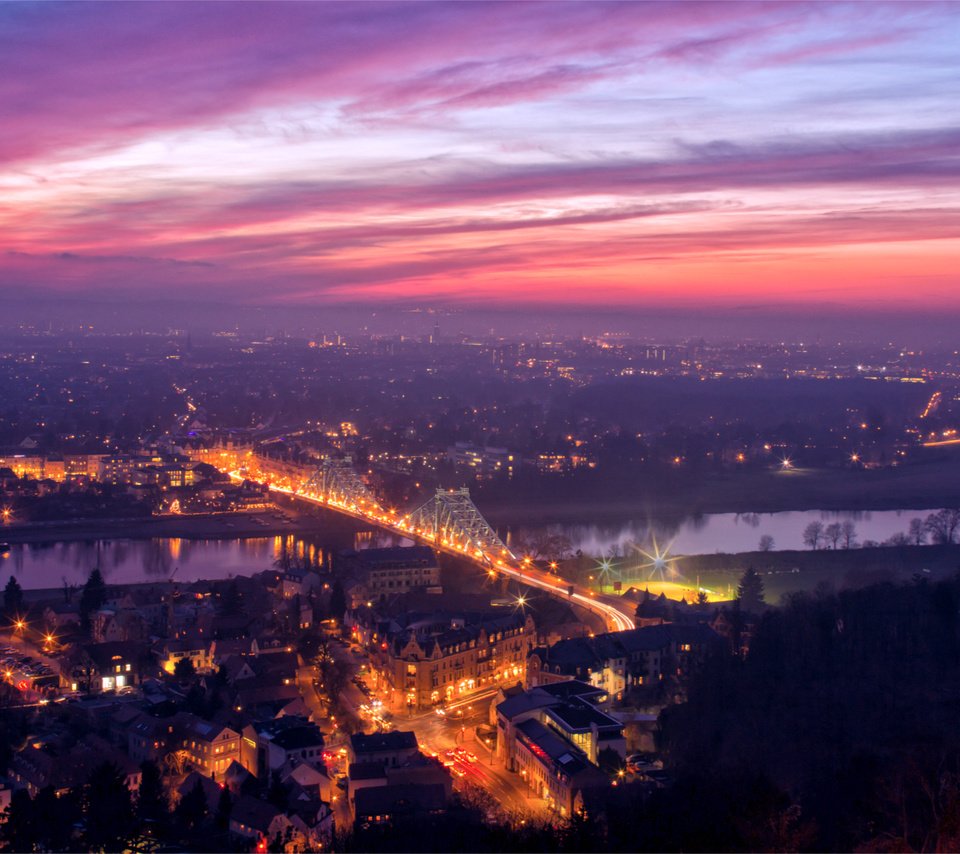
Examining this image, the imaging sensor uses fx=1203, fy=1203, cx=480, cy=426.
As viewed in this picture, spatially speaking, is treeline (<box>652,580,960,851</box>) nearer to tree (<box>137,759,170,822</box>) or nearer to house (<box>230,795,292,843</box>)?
house (<box>230,795,292,843</box>)

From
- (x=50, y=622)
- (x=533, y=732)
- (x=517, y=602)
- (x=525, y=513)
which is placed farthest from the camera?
(x=525, y=513)

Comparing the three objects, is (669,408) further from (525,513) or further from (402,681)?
(402,681)

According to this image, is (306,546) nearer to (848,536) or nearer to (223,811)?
(848,536)

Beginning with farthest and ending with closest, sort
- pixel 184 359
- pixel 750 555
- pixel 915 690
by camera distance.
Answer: pixel 184 359 → pixel 750 555 → pixel 915 690

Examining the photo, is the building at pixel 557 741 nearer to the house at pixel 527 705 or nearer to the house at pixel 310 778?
the house at pixel 527 705

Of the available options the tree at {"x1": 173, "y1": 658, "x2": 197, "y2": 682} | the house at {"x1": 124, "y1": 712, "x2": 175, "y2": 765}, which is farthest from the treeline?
the tree at {"x1": 173, "y1": 658, "x2": 197, "y2": 682}

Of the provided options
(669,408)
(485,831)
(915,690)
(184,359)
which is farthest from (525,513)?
(184,359)

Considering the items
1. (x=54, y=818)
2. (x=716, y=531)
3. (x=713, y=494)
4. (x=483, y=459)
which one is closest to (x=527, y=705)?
(x=54, y=818)
